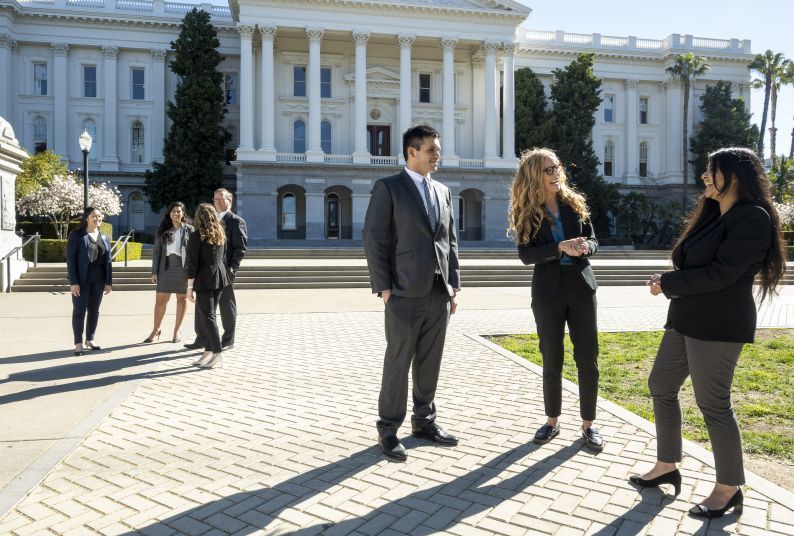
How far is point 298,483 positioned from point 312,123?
40.0 metres

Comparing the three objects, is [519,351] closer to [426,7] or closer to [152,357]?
[152,357]

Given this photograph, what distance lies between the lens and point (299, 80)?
4591 centimetres

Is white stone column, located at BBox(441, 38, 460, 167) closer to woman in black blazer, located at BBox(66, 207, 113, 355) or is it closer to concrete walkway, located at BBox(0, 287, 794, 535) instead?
woman in black blazer, located at BBox(66, 207, 113, 355)

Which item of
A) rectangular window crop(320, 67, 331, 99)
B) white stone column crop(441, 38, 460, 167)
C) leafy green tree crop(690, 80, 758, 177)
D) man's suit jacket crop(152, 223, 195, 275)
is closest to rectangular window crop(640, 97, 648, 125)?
leafy green tree crop(690, 80, 758, 177)

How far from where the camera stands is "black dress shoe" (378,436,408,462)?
14.7 feet

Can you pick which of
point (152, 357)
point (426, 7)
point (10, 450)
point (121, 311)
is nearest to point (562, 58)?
point (426, 7)

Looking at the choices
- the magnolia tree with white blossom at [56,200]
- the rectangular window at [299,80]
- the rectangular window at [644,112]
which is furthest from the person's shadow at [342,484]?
the rectangular window at [644,112]

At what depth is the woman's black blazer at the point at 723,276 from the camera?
135 inches

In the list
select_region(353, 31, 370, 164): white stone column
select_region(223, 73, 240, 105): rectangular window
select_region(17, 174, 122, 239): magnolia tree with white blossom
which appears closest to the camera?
select_region(17, 174, 122, 239): magnolia tree with white blossom

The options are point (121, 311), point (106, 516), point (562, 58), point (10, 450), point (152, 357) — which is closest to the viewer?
point (106, 516)

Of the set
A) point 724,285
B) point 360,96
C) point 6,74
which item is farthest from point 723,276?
point 6,74

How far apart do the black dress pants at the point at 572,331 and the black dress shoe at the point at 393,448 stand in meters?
1.26

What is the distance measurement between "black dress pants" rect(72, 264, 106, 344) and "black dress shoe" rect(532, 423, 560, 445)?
21.0ft

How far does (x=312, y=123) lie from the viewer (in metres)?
42.2
